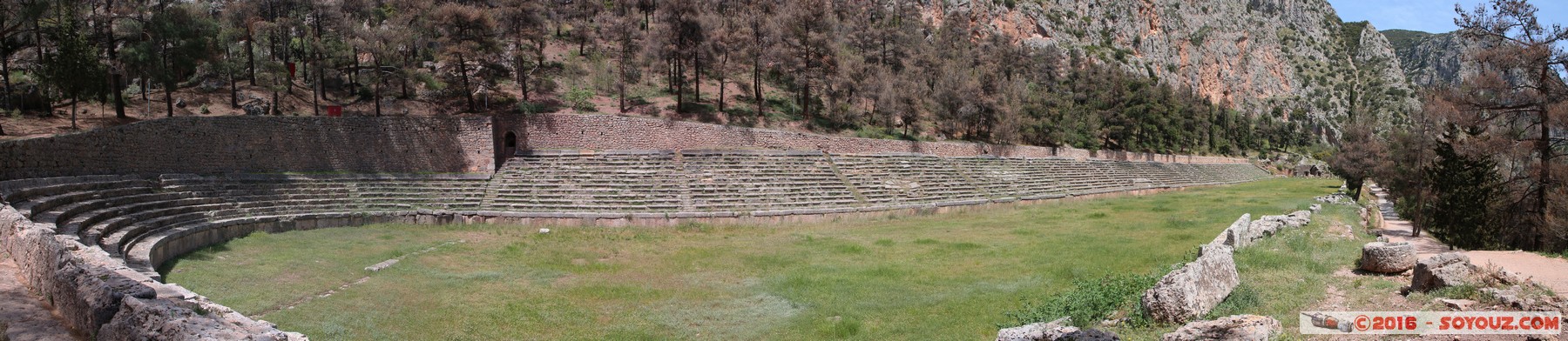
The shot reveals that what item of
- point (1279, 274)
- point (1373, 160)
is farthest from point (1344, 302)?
point (1373, 160)

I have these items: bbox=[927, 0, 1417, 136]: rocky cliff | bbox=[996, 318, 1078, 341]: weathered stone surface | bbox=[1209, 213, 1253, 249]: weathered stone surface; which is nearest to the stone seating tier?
bbox=[1209, 213, 1253, 249]: weathered stone surface

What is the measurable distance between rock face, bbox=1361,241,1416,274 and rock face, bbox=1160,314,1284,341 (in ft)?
15.6

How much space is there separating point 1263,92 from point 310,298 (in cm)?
12233

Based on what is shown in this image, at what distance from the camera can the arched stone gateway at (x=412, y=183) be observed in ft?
50.8

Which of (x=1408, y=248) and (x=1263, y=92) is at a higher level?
(x=1263, y=92)

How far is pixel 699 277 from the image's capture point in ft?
43.4

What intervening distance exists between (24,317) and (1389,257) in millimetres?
16162

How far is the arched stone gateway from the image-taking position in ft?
50.8

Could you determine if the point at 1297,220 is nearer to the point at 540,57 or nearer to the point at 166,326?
the point at 166,326

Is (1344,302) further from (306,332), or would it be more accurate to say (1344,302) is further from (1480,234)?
(1480,234)

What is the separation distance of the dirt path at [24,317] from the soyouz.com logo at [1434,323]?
11.8 meters

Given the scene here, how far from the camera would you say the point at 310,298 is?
432 inches

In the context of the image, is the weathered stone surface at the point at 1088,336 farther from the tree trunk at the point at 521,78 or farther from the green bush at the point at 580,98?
the tree trunk at the point at 521,78

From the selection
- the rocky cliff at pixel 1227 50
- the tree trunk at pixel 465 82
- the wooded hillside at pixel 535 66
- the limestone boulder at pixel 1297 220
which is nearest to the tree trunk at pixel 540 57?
the wooded hillside at pixel 535 66
